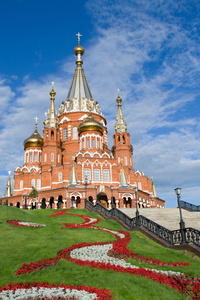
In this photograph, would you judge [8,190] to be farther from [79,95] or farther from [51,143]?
[79,95]

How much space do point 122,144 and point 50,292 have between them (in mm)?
41080

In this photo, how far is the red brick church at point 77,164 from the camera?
39438mm

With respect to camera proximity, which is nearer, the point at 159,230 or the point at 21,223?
the point at 159,230

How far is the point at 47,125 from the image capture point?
4759cm

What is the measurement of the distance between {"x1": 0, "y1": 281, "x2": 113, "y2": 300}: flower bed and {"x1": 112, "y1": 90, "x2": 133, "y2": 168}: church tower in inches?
1510

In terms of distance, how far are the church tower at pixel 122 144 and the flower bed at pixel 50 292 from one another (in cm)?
3836

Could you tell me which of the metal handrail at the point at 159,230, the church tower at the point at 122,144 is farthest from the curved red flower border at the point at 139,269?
the church tower at the point at 122,144

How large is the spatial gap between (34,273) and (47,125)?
136ft

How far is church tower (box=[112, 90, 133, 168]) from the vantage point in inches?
1806

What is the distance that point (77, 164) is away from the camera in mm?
40344

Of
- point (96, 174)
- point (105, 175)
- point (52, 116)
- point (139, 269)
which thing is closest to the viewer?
point (139, 269)

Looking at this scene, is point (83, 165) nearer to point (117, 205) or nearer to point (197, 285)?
point (117, 205)

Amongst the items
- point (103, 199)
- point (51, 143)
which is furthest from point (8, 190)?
point (103, 199)

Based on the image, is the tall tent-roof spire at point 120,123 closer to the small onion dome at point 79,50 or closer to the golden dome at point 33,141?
the golden dome at point 33,141
